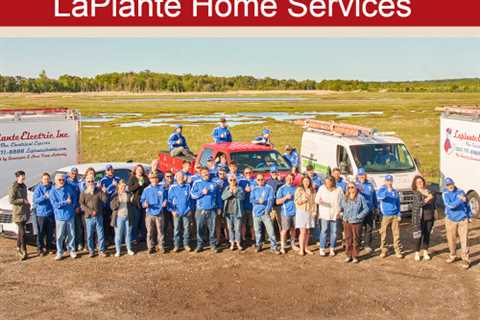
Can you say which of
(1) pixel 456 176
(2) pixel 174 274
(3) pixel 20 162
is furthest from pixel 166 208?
(1) pixel 456 176

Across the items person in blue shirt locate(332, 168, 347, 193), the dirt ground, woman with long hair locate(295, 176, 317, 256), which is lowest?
the dirt ground

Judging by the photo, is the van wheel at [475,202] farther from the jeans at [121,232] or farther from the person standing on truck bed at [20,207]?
the person standing on truck bed at [20,207]

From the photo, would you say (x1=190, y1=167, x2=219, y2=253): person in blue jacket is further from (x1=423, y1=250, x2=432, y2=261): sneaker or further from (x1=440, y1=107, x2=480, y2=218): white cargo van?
(x1=440, y1=107, x2=480, y2=218): white cargo van

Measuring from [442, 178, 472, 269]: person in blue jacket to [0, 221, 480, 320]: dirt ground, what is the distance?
0.96 feet

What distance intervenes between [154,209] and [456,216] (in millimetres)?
5946

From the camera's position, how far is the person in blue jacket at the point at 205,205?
1274 cm

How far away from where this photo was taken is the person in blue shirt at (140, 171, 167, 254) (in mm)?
12656

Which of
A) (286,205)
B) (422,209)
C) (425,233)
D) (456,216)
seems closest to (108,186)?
(286,205)

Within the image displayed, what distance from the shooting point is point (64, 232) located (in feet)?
40.8

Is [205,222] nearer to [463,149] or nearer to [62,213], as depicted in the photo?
[62,213]

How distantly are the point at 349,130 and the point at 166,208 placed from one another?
242 inches

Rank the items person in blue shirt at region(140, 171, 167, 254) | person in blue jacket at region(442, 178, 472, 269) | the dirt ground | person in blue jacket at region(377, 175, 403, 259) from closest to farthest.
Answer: the dirt ground
person in blue jacket at region(442, 178, 472, 269)
person in blue jacket at region(377, 175, 403, 259)
person in blue shirt at region(140, 171, 167, 254)

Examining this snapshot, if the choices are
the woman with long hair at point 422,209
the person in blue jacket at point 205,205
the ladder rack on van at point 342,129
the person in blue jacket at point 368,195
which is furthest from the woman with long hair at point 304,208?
the ladder rack on van at point 342,129

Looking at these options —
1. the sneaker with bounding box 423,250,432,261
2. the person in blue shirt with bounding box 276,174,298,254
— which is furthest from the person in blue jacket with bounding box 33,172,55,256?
the sneaker with bounding box 423,250,432,261
